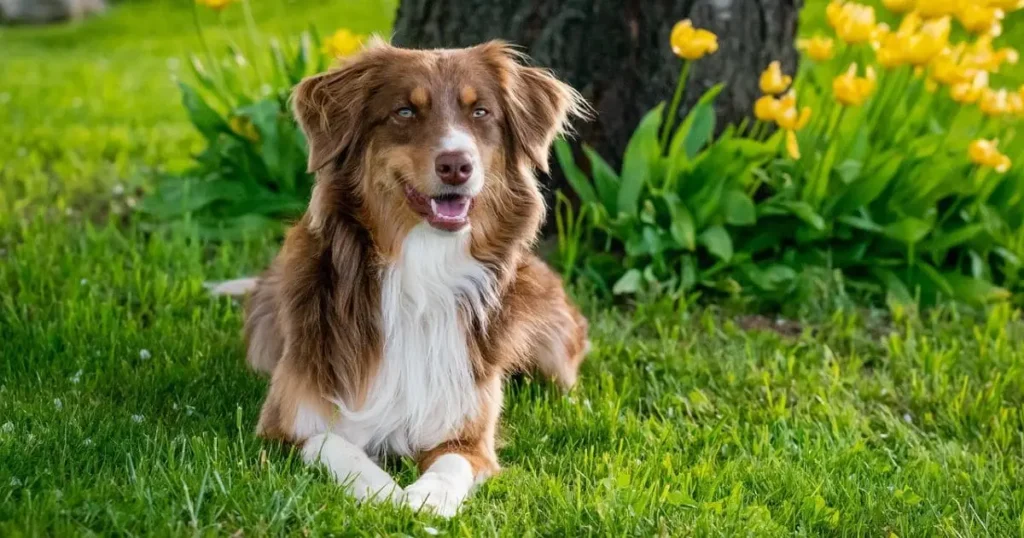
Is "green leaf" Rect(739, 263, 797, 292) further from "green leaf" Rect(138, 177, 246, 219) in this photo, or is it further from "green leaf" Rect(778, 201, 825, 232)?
"green leaf" Rect(138, 177, 246, 219)

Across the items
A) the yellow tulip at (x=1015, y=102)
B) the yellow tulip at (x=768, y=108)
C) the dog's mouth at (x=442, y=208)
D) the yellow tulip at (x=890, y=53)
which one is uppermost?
the yellow tulip at (x=890, y=53)

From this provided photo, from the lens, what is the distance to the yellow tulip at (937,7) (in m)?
5.40

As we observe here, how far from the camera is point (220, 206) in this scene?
20.6ft

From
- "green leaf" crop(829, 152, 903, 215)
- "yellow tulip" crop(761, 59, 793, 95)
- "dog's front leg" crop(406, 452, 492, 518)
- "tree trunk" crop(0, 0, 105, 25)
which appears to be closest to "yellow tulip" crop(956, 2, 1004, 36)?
"green leaf" crop(829, 152, 903, 215)

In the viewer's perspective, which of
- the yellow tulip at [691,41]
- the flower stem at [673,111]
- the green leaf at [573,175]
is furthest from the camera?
Result: the green leaf at [573,175]

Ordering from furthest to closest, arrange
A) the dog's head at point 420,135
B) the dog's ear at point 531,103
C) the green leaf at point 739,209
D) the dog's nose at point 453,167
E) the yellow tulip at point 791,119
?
the green leaf at point 739,209 < the yellow tulip at point 791,119 < the dog's ear at point 531,103 < the dog's head at point 420,135 < the dog's nose at point 453,167

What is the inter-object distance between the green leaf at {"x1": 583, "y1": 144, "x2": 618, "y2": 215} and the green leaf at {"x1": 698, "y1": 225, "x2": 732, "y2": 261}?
0.49 meters

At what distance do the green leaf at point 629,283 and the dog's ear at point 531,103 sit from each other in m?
1.48

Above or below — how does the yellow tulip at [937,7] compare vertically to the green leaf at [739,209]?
above

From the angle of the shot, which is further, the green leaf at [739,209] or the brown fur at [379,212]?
the green leaf at [739,209]

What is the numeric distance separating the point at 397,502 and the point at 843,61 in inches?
148

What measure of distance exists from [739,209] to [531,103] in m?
1.94

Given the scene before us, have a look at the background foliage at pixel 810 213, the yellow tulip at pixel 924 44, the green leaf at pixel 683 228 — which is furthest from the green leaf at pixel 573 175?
the yellow tulip at pixel 924 44

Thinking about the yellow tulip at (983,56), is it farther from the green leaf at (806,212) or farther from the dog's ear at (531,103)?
the dog's ear at (531,103)
